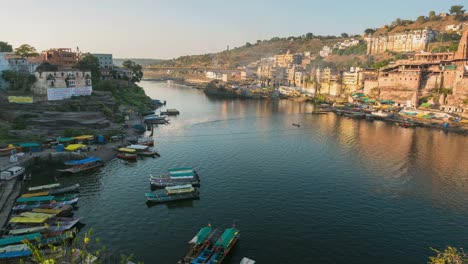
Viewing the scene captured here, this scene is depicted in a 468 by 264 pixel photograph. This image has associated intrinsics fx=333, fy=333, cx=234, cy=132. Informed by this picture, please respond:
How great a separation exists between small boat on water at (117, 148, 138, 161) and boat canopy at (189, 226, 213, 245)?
23265 mm

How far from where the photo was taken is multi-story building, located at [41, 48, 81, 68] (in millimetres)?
75500

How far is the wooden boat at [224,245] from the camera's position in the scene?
24594mm

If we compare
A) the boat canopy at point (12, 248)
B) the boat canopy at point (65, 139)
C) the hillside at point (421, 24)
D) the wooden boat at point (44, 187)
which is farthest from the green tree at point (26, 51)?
the hillside at point (421, 24)

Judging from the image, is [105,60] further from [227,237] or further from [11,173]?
[227,237]

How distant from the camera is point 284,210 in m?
33.1

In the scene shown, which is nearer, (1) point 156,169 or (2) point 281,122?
(1) point 156,169

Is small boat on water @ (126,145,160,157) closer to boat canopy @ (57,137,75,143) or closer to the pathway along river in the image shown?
the pathway along river

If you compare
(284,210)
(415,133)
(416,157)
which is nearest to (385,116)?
(415,133)

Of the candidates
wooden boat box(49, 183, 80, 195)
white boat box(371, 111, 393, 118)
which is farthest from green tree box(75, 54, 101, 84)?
white boat box(371, 111, 393, 118)

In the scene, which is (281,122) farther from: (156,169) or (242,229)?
(242,229)

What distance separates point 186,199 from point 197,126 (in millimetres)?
40536

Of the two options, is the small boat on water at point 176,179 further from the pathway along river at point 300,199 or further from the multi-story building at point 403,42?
the multi-story building at point 403,42

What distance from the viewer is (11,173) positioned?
3775cm

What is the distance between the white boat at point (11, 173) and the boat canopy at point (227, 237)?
26567 mm
